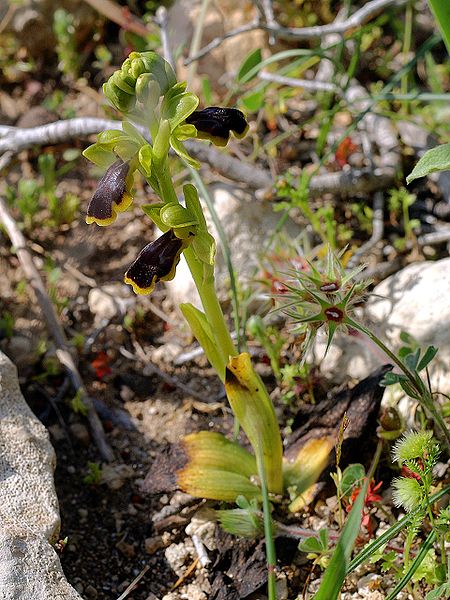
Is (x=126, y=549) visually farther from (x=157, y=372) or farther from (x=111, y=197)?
(x=111, y=197)

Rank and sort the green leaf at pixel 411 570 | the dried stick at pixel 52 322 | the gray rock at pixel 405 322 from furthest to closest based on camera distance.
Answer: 1. the dried stick at pixel 52 322
2. the gray rock at pixel 405 322
3. the green leaf at pixel 411 570

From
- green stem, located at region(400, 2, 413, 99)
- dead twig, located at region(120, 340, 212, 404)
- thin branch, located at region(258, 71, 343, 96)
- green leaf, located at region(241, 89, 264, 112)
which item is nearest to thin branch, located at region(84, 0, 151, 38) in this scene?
thin branch, located at region(258, 71, 343, 96)

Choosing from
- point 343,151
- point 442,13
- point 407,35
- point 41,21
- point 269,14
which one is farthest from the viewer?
point 41,21

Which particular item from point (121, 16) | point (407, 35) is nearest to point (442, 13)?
point (407, 35)

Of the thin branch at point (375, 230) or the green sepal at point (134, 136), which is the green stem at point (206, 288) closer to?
the green sepal at point (134, 136)

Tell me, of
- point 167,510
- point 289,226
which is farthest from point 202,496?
point 289,226

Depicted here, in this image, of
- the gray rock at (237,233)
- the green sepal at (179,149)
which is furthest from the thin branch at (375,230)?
the green sepal at (179,149)
